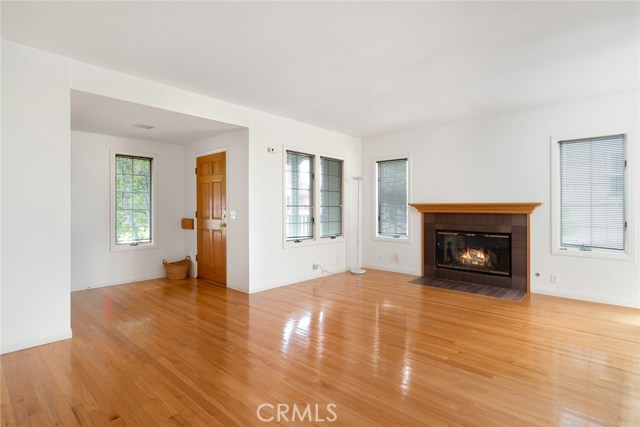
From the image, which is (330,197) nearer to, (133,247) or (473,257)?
(473,257)

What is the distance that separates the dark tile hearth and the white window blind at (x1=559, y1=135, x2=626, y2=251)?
38.6 inches

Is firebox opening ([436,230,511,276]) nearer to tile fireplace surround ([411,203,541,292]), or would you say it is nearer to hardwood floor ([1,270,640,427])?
tile fireplace surround ([411,203,541,292])

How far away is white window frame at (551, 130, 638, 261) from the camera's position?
411 cm

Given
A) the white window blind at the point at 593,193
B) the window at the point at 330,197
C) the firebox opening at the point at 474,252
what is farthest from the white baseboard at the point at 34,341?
the white window blind at the point at 593,193

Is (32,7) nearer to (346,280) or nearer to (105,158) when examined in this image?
(105,158)

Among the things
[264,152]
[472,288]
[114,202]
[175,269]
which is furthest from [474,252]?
[114,202]

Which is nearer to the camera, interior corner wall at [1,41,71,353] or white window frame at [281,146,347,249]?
interior corner wall at [1,41,71,353]

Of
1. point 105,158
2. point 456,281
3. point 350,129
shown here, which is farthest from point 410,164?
point 105,158

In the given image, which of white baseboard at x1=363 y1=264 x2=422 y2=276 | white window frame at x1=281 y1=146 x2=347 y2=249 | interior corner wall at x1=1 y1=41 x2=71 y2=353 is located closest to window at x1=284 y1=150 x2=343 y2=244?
white window frame at x1=281 y1=146 x2=347 y2=249

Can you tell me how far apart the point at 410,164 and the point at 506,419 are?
15.4 feet

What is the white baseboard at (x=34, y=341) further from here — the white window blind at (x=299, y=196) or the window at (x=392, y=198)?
the window at (x=392, y=198)

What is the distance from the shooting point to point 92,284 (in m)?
5.20

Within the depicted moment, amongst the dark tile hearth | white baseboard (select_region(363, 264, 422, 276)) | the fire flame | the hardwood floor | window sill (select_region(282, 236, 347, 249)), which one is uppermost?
window sill (select_region(282, 236, 347, 249))

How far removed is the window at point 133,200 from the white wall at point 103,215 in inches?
5.1
